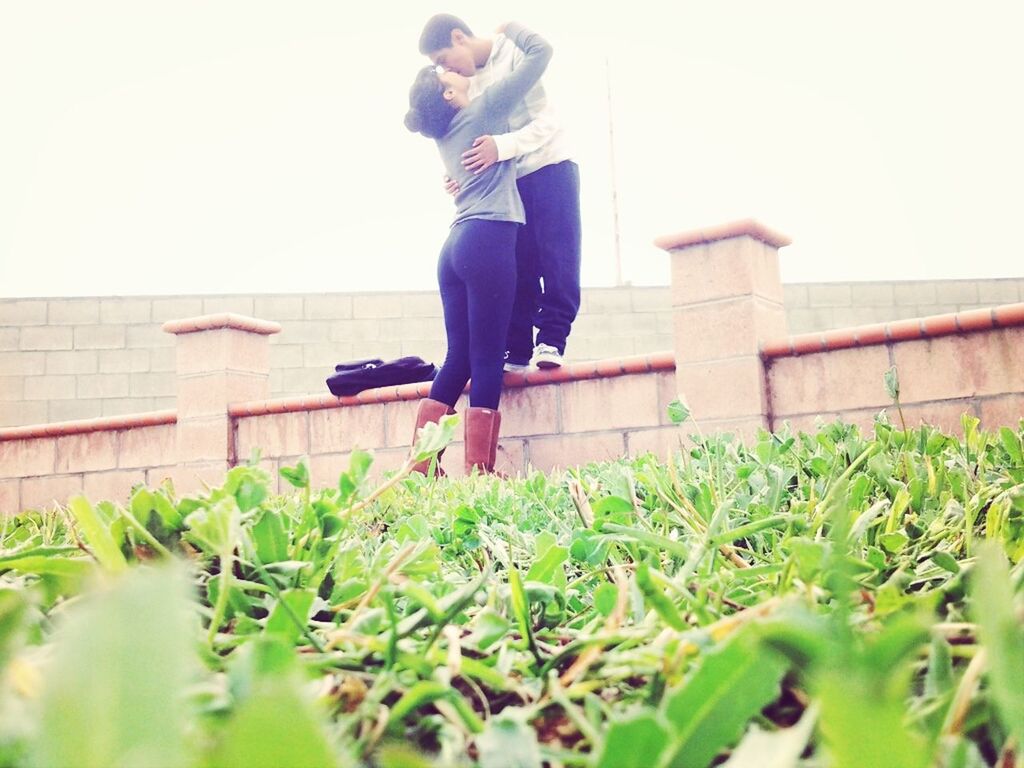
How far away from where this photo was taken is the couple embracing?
13.1 feet

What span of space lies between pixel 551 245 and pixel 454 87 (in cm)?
95

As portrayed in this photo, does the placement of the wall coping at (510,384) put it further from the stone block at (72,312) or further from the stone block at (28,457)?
the stone block at (72,312)

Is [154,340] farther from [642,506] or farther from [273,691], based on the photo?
[273,691]

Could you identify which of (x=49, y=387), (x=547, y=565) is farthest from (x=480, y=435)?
(x=49, y=387)

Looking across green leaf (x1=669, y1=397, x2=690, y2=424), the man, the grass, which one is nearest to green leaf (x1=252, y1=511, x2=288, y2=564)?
the grass

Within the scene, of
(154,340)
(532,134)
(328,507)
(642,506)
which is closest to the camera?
(328,507)

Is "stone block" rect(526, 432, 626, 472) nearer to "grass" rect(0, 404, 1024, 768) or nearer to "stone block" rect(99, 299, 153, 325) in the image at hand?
"grass" rect(0, 404, 1024, 768)

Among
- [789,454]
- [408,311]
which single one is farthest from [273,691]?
[408,311]

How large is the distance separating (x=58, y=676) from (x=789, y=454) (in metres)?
1.45

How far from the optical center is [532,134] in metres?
4.23

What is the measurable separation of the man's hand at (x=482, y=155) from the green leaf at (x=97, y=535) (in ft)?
12.0

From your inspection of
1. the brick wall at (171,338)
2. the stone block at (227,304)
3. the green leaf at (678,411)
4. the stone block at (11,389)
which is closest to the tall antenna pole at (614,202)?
the brick wall at (171,338)

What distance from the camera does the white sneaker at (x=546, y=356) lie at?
4629 mm

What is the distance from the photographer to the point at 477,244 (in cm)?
400
